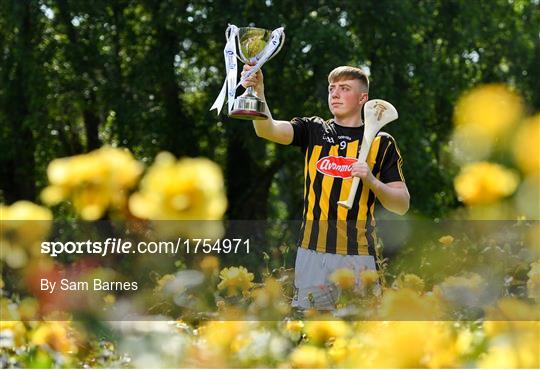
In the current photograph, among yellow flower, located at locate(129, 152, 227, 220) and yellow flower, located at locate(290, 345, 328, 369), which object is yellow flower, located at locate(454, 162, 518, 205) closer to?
yellow flower, located at locate(290, 345, 328, 369)

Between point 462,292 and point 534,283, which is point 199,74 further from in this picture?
point 462,292

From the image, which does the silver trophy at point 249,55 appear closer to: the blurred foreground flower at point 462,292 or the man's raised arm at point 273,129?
the man's raised arm at point 273,129

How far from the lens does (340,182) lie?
2484 mm

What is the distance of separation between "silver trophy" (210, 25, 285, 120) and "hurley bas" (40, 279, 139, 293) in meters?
0.81

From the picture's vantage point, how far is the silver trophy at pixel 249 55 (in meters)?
2.38

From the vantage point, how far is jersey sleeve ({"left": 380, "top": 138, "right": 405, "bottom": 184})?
251cm

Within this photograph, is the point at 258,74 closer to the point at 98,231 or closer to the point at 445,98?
the point at 98,231

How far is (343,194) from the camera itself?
247cm

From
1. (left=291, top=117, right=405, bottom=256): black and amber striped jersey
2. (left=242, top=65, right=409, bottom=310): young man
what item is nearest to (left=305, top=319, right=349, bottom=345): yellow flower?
(left=242, top=65, right=409, bottom=310): young man

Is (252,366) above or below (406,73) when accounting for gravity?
below

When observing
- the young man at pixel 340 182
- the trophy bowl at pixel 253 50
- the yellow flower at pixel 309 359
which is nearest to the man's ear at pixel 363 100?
the young man at pixel 340 182

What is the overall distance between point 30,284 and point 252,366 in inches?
22.3

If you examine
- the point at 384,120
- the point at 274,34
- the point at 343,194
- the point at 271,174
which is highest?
the point at 274,34

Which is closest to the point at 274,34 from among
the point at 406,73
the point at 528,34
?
the point at 406,73
